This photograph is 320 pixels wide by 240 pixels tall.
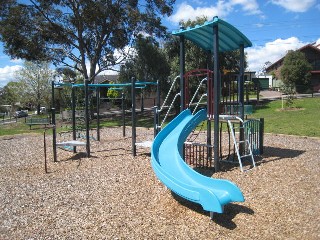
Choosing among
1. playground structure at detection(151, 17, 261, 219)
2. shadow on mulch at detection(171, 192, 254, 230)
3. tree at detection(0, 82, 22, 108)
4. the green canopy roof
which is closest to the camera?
shadow on mulch at detection(171, 192, 254, 230)

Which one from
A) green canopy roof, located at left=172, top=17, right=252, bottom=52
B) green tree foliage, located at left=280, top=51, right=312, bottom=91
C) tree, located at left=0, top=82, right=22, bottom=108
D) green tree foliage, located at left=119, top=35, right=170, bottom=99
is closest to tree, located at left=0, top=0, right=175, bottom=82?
green tree foliage, located at left=119, top=35, right=170, bottom=99

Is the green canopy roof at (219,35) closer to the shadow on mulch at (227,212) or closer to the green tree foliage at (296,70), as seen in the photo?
the shadow on mulch at (227,212)

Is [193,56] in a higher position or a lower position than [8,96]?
higher

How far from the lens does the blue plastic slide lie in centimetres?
450

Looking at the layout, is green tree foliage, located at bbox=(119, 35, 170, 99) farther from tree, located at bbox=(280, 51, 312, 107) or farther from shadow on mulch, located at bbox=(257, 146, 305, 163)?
tree, located at bbox=(280, 51, 312, 107)

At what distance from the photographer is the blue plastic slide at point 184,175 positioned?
14.8 feet

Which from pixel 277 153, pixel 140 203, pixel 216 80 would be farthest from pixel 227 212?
pixel 277 153

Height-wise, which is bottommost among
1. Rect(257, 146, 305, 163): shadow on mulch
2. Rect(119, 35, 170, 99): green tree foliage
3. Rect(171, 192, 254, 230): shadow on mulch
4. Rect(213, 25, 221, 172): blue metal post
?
Rect(171, 192, 254, 230): shadow on mulch

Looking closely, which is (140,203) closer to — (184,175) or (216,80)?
(184,175)

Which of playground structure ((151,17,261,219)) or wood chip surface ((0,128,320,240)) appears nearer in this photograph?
wood chip surface ((0,128,320,240))

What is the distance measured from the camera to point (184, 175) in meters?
5.49

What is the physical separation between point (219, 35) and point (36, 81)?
1453 inches

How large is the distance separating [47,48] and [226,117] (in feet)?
60.3

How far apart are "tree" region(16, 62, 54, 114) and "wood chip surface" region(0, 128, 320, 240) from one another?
33.5 metres
